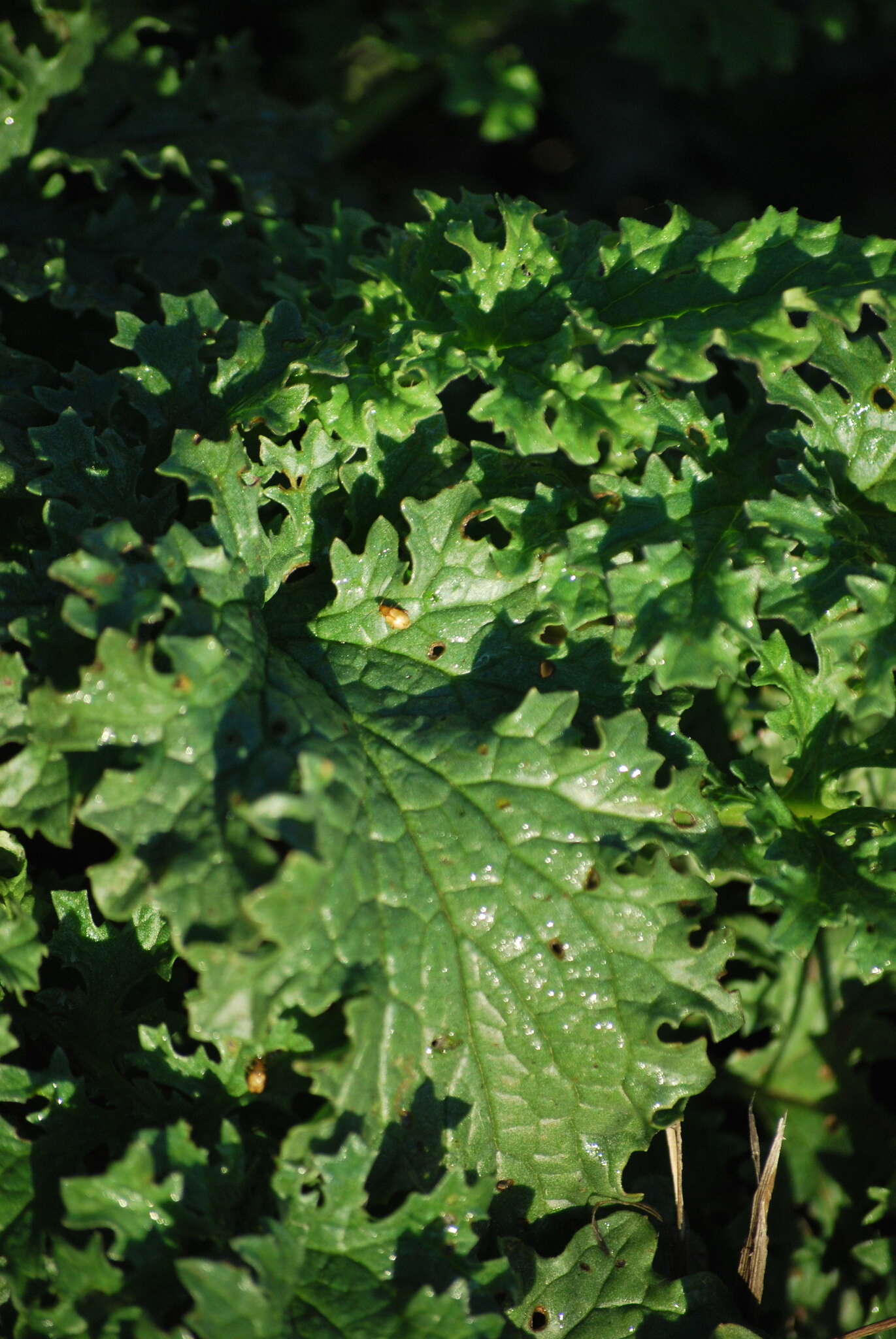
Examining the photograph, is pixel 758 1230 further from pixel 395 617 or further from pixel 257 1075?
pixel 395 617

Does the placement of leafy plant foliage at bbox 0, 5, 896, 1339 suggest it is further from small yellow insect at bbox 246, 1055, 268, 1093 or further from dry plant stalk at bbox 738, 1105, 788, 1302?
dry plant stalk at bbox 738, 1105, 788, 1302

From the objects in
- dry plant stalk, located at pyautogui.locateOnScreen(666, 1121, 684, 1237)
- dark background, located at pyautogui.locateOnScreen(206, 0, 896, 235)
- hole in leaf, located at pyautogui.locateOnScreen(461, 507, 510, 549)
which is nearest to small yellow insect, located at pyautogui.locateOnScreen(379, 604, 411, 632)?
hole in leaf, located at pyautogui.locateOnScreen(461, 507, 510, 549)

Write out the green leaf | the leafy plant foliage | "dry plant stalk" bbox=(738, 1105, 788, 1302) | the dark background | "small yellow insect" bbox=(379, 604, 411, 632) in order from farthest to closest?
the dark background → "small yellow insect" bbox=(379, 604, 411, 632) → "dry plant stalk" bbox=(738, 1105, 788, 1302) → the green leaf → the leafy plant foliage

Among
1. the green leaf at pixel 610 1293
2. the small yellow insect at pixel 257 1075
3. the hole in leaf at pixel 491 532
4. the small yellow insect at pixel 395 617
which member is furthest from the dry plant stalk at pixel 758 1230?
the hole in leaf at pixel 491 532

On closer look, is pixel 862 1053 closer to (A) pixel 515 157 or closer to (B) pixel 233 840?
(B) pixel 233 840

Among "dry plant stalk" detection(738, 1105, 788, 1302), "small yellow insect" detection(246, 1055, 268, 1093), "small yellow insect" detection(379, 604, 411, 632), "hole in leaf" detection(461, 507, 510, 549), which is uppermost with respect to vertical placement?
"small yellow insect" detection(379, 604, 411, 632)

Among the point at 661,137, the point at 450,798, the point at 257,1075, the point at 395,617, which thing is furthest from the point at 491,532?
the point at 661,137

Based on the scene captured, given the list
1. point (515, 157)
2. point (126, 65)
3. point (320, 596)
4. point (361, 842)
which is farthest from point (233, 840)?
point (515, 157)

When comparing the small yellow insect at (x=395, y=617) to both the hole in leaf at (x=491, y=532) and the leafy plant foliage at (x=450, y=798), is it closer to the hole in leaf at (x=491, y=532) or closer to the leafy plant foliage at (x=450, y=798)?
the leafy plant foliage at (x=450, y=798)
